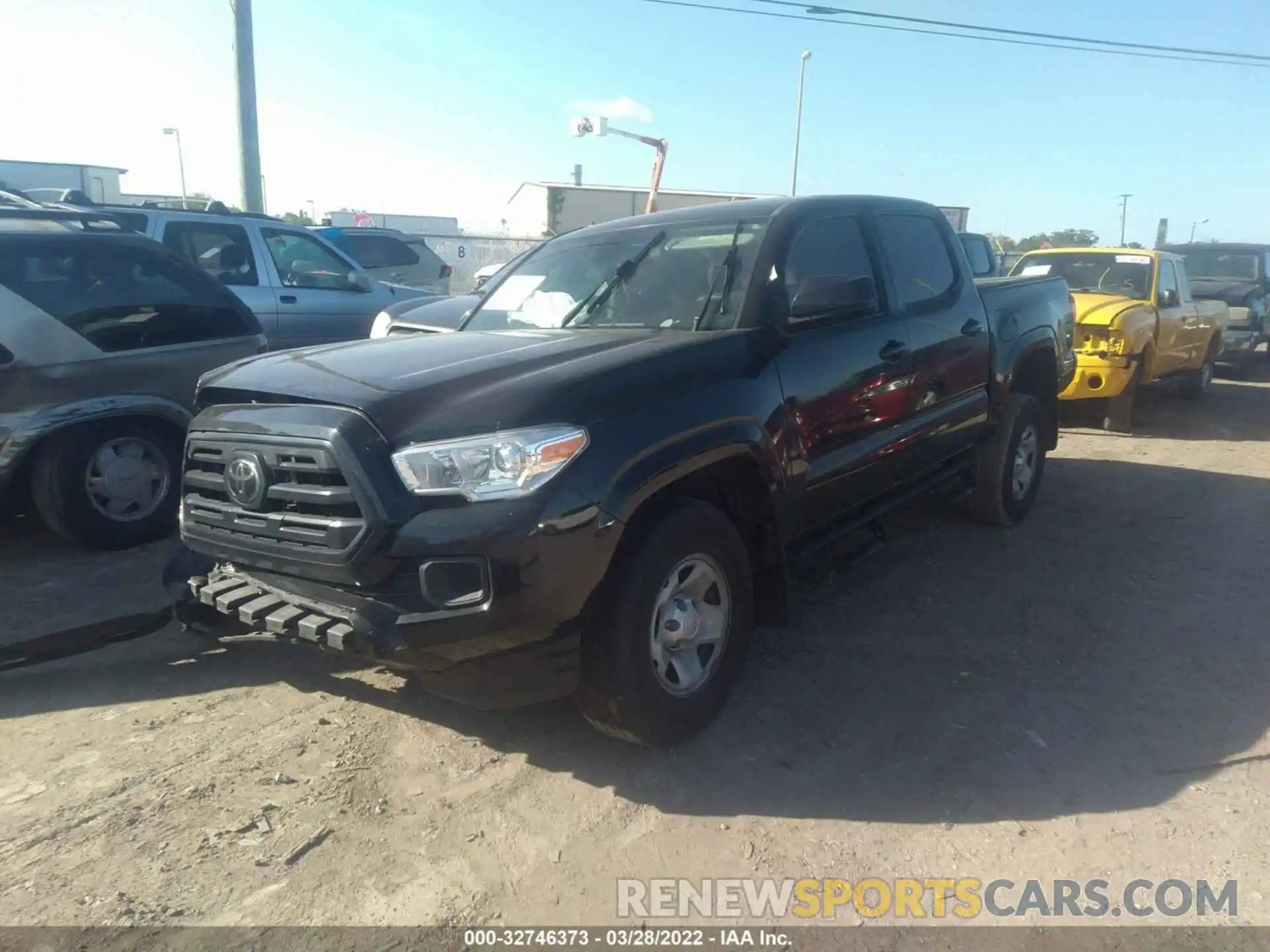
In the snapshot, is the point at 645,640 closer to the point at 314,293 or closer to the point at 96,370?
the point at 96,370

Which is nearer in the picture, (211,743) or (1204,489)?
(211,743)

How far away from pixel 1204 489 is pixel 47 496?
796 centimetres

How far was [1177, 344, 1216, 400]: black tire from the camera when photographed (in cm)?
1177

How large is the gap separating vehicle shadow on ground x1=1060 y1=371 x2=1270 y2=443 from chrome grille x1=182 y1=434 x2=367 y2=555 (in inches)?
348

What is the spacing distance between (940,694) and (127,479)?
4494 mm

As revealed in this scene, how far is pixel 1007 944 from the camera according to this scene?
255 centimetres

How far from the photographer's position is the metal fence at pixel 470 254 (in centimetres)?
2372

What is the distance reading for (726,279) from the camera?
156 inches

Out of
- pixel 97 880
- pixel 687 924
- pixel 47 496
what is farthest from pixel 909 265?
pixel 47 496

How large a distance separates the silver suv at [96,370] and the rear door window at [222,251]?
2.81 meters

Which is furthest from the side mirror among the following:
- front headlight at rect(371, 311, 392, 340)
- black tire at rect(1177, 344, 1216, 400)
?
black tire at rect(1177, 344, 1216, 400)

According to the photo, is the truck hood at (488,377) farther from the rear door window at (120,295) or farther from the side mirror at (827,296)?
the rear door window at (120,295)

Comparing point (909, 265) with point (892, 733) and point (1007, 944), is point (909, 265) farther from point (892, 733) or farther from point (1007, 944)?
point (1007, 944)

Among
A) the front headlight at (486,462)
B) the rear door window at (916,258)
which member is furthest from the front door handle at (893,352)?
the front headlight at (486,462)
